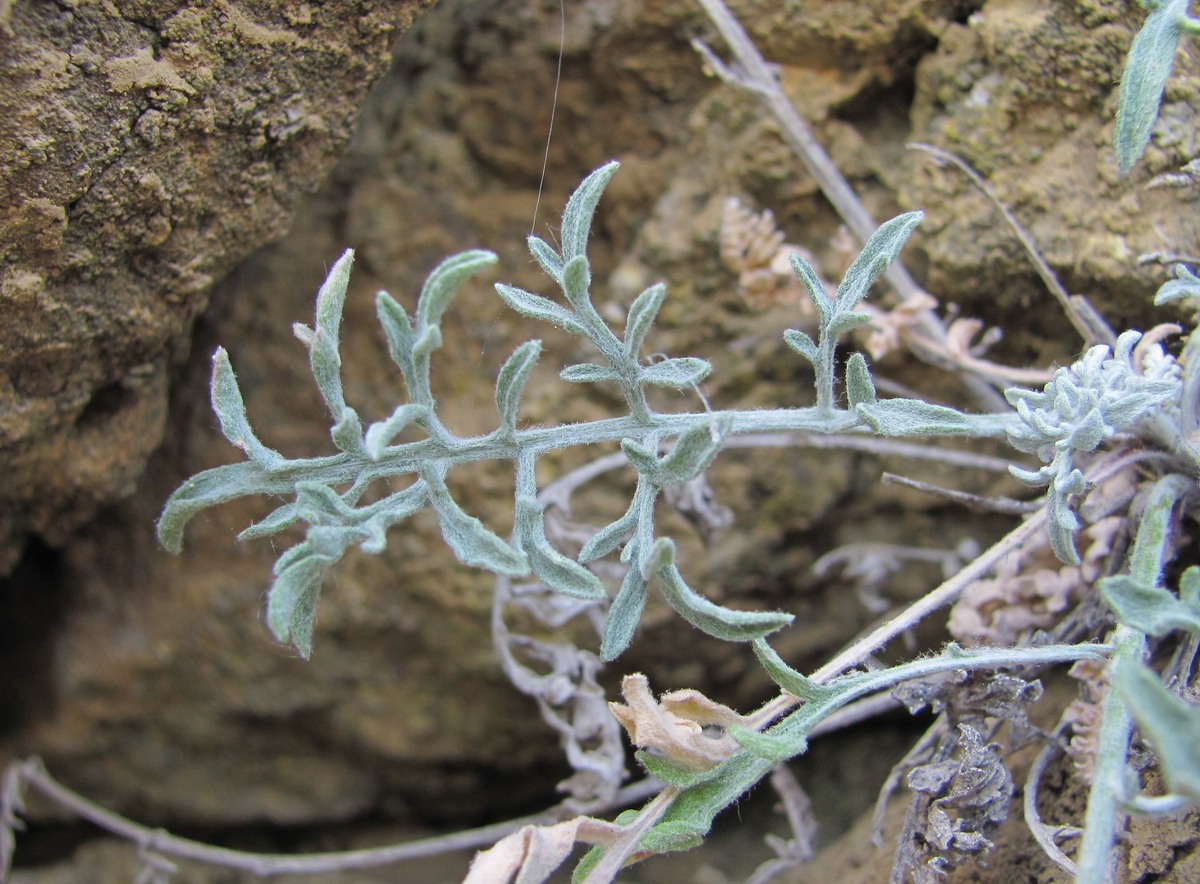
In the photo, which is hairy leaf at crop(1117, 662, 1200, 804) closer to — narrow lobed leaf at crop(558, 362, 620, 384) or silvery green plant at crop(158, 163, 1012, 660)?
silvery green plant at crop(158, 163, 1012, 660)

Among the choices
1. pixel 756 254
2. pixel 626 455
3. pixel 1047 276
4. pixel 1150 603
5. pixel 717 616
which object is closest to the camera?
pixel 1150 603

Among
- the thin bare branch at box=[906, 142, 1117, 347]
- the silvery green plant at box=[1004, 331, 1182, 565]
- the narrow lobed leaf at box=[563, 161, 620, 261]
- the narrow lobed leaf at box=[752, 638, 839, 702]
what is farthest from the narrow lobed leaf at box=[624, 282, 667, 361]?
the thin bare branch at box=[906, 142, 1117, 347]

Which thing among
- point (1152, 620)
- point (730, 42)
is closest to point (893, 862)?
point (1152, 620)

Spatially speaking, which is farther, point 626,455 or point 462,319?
point 462,319

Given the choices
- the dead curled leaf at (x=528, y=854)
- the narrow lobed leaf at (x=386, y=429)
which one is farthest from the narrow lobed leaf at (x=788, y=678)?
the narrow lobed leaf at (x=386, y=429)

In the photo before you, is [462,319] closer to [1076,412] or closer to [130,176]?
[130,176]

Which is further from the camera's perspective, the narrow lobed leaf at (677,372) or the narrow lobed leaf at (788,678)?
the narrow lobed leaf at (677,372)

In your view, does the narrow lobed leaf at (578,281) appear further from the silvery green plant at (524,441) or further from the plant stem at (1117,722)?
the plant stem at (1117,722)

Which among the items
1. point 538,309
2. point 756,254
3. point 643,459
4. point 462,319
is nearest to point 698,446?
→ point 643,459
